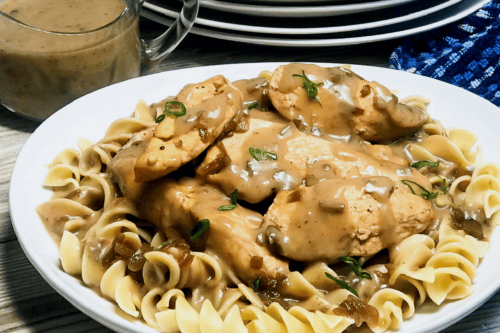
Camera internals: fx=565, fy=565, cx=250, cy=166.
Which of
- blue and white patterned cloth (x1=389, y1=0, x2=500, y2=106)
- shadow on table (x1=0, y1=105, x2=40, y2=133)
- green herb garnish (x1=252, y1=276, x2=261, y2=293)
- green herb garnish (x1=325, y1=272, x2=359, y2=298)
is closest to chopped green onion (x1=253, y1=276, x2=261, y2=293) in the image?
green herb garnish (x1=252, y1=276, x2=261, y2=293)

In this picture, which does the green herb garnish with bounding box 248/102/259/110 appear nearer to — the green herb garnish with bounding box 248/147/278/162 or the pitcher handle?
the green herb garnish with bounding box 248/147/278/162

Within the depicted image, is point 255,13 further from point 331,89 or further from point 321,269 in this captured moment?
point 321,269

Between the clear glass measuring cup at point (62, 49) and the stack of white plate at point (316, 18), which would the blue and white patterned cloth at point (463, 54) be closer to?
the stack of white plate at point (316, 18)

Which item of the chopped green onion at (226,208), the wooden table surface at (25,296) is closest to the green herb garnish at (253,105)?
the chopped green onion at (226,208)

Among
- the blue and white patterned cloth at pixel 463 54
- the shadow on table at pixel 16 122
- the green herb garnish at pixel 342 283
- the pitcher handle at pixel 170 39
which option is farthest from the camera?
the blue and white patterned cloth at pixel 463 54

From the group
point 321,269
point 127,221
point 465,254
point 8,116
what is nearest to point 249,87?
point 127,221

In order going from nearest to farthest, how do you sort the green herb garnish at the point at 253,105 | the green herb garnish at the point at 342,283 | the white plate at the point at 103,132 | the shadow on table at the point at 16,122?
the white plate at the point at 103,132 → the green herb garnish at the point at 342,283 → the green herb garnish at the point at 253,105 → the shadow on table at the point at 16,122
